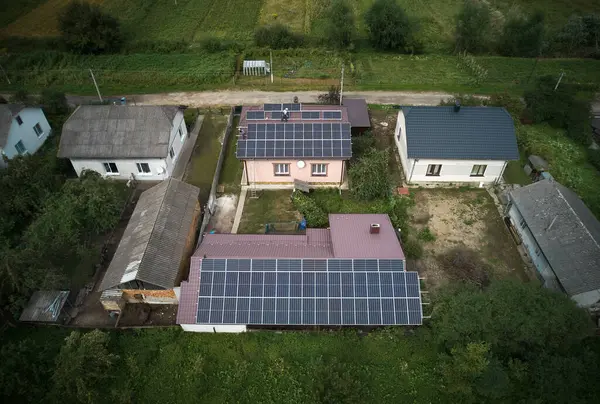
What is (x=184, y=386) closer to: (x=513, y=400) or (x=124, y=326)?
(x=124, y=326)

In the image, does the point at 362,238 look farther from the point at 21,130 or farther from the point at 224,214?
the point at 21,130

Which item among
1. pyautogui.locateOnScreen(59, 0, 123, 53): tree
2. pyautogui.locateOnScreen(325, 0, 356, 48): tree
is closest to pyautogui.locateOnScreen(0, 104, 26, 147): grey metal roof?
pyautogui.locateOnScreen(59, 0, 123, 53): tree

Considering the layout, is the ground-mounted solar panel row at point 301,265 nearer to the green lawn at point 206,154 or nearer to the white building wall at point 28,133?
the green lawn at point 206,154

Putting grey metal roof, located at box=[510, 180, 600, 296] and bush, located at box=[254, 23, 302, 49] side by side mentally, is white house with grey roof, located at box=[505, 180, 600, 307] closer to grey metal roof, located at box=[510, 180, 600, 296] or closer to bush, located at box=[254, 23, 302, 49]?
grey metal roof, located at box=[510, 180, 600, 296]

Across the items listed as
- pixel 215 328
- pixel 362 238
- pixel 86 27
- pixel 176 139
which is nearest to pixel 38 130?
pixel 176 139

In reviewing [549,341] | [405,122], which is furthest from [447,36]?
[549,341]

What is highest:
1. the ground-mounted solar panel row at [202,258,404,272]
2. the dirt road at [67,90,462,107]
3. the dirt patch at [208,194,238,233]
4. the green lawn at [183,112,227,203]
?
the ground-mounted solar panel row at [202,258,404,272]
